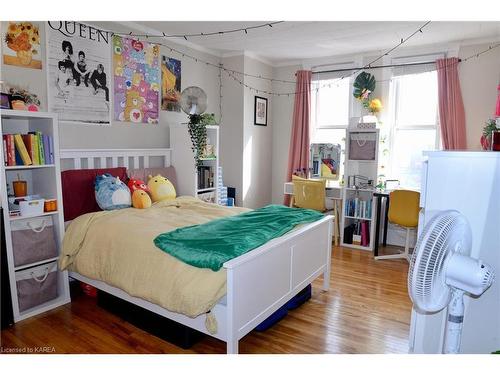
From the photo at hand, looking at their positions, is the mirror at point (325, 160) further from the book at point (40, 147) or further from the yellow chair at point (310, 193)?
the book at point (40, 147)

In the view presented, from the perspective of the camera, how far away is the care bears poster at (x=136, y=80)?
11.4 feet

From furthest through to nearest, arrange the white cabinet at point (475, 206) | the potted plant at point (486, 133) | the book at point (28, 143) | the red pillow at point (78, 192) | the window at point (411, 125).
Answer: the window at point (411, 125) → the potted plant at point (486, 133) → the red pillow at point (78, 192) → the book at point (28, 143) → the white cabinet at point (475, 206)

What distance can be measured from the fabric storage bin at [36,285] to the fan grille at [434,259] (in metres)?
2.53

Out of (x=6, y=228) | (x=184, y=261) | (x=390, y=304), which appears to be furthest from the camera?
(x=390, y=304)

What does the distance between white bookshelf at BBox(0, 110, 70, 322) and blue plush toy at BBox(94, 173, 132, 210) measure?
35cm

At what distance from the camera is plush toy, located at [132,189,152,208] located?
3.08 m

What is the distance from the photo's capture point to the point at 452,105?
4.04 meters

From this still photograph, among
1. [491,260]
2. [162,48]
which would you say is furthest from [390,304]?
[162,48]

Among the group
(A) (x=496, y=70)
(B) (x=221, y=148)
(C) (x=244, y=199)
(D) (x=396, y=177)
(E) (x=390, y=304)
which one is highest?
(A) (x=496, y=70)

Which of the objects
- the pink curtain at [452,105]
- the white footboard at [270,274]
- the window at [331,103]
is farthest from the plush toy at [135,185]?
the pink curtain at [452,105]

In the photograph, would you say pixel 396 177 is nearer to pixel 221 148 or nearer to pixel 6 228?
pixel 221 148

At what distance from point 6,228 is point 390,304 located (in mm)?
2871

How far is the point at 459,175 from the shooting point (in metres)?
1.49

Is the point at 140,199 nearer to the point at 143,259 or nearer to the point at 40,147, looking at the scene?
the point at 40,147
